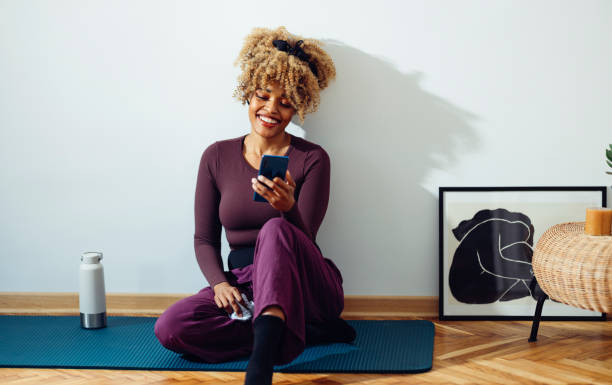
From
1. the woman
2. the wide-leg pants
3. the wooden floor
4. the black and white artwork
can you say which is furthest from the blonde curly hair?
the wooden floor

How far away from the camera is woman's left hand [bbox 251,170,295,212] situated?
5.76 feet

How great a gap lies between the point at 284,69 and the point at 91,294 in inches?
43.0

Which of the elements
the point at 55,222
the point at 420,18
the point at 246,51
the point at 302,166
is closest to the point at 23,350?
the point at 55,222

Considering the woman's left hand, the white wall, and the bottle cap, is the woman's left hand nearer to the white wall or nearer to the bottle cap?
the white wall

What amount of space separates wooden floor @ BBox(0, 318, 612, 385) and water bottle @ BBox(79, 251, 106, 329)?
42 cm

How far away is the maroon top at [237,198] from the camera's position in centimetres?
209

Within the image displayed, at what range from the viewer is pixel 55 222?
8.34 ft

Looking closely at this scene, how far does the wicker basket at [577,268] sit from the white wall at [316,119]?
0.43m

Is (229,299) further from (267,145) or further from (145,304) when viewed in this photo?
(145,304)

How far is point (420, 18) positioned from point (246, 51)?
670 millimetres

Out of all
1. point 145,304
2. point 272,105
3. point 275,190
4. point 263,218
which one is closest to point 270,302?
point 275,190

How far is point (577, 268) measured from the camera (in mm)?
1891

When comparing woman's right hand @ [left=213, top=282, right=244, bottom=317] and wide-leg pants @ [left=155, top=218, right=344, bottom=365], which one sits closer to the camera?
wide-leg pants @ [left=155, top=218, right=344, bottom=365]

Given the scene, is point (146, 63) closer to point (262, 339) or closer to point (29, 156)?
point (29, 156)
